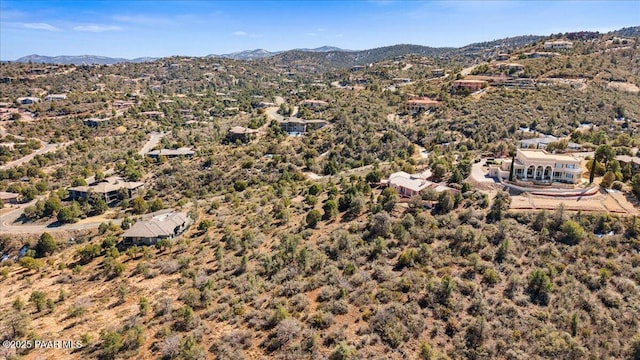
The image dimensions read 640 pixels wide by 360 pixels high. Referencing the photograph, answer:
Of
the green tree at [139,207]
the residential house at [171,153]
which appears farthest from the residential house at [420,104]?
the green tree at [139,207]

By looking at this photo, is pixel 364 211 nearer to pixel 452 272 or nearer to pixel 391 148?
pixel 452 272

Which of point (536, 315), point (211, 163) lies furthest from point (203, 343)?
point (211, 163)

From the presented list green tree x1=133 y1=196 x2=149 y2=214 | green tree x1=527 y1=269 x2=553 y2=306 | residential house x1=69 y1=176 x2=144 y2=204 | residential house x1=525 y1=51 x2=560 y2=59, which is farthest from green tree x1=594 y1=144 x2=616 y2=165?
residential house x1=525 y1=51 x2=560 y2=59

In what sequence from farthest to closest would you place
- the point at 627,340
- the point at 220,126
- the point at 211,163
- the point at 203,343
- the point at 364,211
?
1. the point at 220,126
2. the point at 211,163
3. the point at 364,211
4. the point at 203,343
5. the point at 627,340

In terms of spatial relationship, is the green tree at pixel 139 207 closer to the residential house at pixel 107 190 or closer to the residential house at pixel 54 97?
the residential house at pixel 107 190

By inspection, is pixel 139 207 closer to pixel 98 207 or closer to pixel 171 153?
pixel 98 207

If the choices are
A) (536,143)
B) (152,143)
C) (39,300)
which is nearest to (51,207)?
(39,300)
